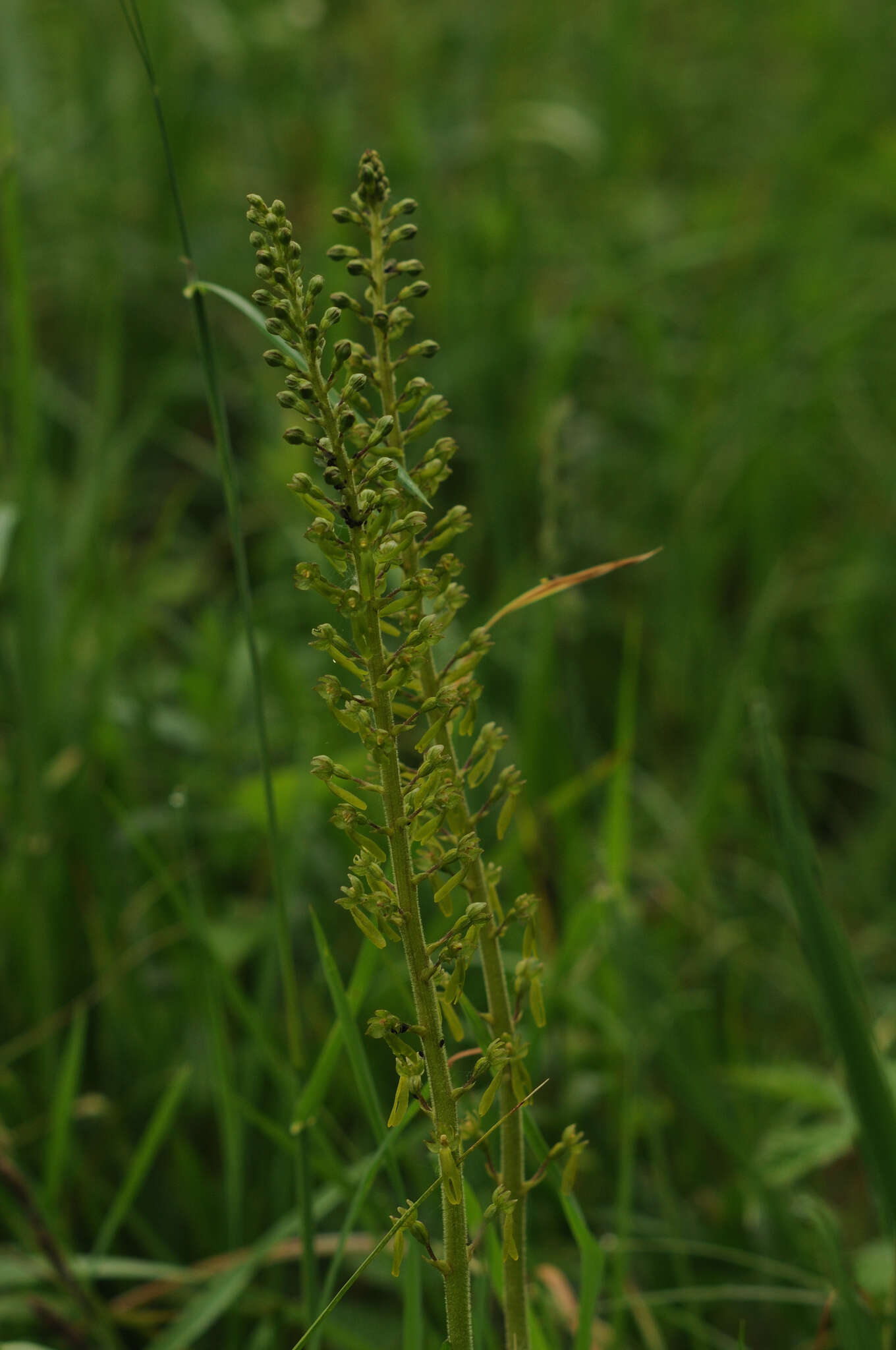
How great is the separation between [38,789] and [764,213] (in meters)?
4.50

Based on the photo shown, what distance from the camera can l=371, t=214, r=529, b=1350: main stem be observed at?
3.74 ft

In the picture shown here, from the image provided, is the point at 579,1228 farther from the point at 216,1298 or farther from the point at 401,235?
the point at 401,235

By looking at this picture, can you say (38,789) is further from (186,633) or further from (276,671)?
(186,633)

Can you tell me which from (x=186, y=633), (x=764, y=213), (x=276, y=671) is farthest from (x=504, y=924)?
(x=764, y=213)

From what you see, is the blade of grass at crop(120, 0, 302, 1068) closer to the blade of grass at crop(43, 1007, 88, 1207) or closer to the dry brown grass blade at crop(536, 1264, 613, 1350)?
the blade of grass at crop(43, 1007, 88, 1207)

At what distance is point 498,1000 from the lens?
124 cm

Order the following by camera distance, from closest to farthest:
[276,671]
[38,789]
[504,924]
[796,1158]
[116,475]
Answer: [504,924] → [796,1158] → [38,789] → [276,671] → [116,475]

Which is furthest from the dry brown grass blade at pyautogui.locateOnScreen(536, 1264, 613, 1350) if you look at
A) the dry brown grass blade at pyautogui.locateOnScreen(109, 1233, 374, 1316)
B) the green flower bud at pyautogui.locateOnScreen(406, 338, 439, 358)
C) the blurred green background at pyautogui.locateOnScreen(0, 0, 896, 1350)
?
the green flower bud at pyautogui.locateOnScreen(406, 338, 439, 358)

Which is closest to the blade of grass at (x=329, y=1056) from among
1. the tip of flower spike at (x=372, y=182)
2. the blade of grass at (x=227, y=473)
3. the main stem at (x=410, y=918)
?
the blade of grass at (x=227, y=473)

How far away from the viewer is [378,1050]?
2.36m

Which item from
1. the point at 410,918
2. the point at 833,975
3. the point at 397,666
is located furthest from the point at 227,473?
the point at 833,975

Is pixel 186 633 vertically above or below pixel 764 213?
below

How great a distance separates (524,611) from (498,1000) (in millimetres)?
2555

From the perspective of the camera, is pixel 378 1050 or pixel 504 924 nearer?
pixel 504 924
